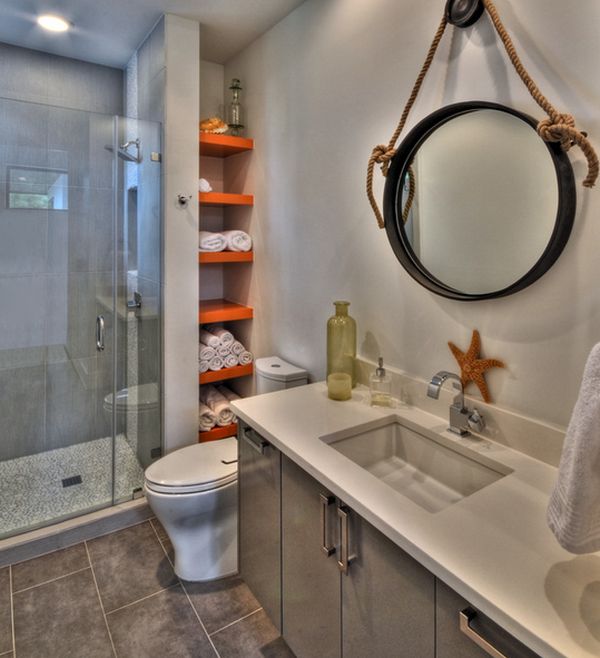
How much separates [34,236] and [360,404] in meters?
1.86

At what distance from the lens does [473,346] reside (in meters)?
1.37

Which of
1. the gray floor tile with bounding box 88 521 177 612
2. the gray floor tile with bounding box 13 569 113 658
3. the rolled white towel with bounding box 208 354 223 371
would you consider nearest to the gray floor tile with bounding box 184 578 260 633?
the gray floor tile with bounding box 88 521 177 612

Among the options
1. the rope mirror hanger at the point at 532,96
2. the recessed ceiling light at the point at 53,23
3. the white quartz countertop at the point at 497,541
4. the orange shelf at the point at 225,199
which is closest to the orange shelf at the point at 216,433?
the white quartz countertop at the point at 497,541

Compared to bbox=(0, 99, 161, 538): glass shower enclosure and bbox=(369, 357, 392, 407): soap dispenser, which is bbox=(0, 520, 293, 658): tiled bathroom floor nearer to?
bbox=(0, 99, 161, 538): glass shower enclosure

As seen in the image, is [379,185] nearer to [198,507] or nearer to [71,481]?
[198,507]

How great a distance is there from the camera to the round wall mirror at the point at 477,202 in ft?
3.87

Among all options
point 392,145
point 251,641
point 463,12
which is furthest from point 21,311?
point 463,12

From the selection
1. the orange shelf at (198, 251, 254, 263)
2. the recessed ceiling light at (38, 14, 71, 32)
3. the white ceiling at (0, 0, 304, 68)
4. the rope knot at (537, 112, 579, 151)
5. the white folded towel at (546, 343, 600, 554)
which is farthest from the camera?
the orange shelf at (198, 251, 254, 263)

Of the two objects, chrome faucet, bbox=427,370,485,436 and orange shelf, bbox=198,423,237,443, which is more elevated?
chrome faucet, bbox=427,370,485,436

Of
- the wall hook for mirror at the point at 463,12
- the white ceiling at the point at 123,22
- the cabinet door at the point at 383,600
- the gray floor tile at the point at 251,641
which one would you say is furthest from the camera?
the white ceiling at the point at 123,22

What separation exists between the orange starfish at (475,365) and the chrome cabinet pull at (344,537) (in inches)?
22.1

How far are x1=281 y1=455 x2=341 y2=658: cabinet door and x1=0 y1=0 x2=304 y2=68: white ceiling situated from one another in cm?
207

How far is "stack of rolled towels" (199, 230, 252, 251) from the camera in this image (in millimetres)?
2438

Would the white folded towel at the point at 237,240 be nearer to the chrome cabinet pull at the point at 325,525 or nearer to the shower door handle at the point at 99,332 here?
the shower door handle at the point at 99,332
